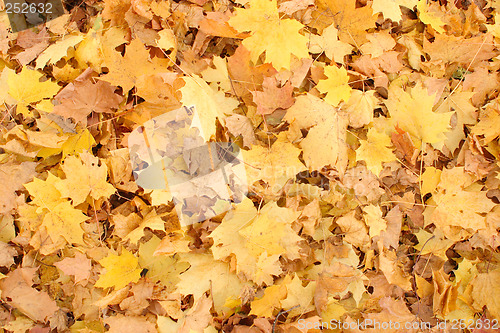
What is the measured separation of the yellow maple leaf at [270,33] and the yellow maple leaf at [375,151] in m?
0.45

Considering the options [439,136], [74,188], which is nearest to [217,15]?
[74,188]

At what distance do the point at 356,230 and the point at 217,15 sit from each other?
114 cm

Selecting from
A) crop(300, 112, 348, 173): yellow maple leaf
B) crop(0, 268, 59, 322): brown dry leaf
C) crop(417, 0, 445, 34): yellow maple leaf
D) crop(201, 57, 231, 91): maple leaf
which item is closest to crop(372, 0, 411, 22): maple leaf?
crop(417, 0, 445, 34): yellow maple leaf

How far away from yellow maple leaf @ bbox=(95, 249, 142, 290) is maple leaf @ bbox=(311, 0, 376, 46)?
4.32ft

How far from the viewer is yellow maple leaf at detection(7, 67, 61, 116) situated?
5.18 ft

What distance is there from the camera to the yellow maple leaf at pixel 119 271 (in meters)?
1.46

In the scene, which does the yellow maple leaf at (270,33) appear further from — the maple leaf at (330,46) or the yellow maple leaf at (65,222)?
the yellow maple leaf at (65,222)

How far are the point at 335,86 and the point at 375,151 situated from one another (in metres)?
0.33

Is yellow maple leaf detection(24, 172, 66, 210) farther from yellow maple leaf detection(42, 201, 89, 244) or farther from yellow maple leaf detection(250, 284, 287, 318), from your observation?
yellow maple leaf detection(250, 284, 287, 318)

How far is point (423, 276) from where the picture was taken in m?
1.62

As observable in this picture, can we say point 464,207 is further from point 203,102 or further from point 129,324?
point 129,324

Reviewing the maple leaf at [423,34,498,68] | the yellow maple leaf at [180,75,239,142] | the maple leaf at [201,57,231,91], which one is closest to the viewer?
the yellow maple leaf at [180,75,239,142]

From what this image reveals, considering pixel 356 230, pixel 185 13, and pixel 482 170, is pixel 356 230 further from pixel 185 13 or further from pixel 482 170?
pixel 185 13

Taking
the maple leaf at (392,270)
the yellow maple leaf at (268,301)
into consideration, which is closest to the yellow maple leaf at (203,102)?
the yellow maple leaf at (268,301)
